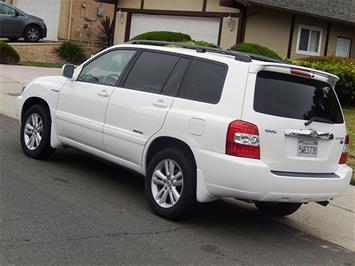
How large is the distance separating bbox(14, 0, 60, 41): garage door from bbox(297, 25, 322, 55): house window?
1221cm

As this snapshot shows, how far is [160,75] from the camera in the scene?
6.30 metres

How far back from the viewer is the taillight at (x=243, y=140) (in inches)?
208

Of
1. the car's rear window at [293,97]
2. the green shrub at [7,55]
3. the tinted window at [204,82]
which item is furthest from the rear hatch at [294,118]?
the green shrub at [7,55]

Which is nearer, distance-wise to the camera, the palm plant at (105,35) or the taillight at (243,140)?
the taillight at (243,140)

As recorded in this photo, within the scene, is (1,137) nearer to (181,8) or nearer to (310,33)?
(181,8)

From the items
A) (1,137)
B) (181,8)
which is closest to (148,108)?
(1,137)

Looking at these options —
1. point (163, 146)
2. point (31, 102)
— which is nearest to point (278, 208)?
point (163, 146)

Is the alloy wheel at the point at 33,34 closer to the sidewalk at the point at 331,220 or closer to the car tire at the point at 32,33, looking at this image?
the car tire at the point at 32,33

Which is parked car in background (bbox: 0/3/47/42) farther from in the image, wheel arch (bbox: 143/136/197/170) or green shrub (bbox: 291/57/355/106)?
wheel arch (bbox: 143/136/197/170)

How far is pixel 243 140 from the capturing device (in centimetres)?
528

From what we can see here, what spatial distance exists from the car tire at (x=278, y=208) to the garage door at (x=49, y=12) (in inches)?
891

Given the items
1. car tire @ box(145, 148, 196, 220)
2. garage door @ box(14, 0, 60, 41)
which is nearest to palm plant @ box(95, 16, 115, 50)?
garage door @ box(14, 0, 60, 41)

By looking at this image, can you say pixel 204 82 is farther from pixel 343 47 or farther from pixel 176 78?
pixel 343 47

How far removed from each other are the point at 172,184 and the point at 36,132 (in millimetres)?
2642
